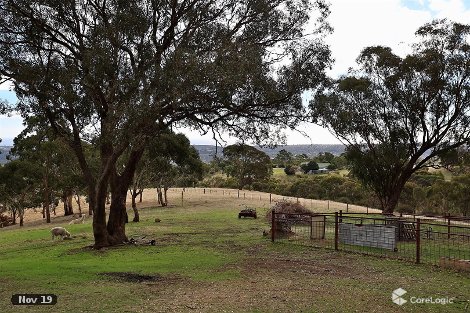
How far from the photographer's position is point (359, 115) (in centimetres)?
2934

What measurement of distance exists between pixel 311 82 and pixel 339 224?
571 centimetres

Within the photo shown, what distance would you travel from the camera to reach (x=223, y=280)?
12383 millimetres

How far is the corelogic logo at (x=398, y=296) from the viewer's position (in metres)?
9.76

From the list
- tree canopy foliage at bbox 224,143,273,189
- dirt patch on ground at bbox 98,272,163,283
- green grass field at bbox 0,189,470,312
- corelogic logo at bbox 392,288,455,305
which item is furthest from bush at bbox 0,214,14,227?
corelogic logo at bbox 392,288,455,305

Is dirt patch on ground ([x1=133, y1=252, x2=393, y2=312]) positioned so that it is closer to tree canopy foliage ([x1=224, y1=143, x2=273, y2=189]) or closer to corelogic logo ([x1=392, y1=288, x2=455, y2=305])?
corelogic logo ([x1=392, y1=288, x2=455, y2=305])

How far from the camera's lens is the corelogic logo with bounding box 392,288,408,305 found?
9.76m

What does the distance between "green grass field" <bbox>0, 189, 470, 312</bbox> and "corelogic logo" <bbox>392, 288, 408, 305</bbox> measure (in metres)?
0.18

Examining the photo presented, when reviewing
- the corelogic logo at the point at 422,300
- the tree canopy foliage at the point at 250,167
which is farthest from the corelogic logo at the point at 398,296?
the tree canopy foliage at the point at 250,167

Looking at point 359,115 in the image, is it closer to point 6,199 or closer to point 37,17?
point 37,17

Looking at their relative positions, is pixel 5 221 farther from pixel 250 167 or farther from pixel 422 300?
pixel 422 300

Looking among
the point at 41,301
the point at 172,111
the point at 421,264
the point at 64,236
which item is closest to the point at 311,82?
the point at 172,111
